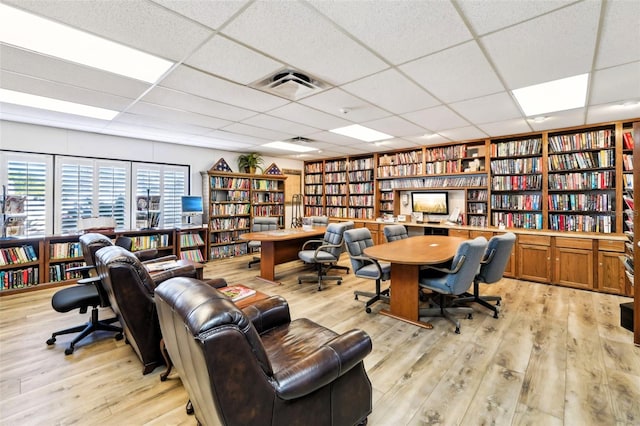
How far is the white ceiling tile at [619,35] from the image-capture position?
171 centimetres

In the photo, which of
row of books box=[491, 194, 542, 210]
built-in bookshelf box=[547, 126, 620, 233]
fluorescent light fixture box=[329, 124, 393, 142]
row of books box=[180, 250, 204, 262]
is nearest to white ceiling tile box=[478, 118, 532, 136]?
built-in bookshelf box=[547, 126, 620, 233]

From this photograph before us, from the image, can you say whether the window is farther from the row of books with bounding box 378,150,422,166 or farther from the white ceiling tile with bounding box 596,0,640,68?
the white ceiling tile with bounding box 596,0,640,68

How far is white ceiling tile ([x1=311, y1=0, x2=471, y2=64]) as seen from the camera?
5.57 feet

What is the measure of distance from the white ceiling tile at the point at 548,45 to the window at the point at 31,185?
6069mm

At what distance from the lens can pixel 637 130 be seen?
8.28ft

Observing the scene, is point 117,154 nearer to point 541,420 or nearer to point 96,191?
point 96,191

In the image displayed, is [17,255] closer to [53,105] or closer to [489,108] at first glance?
[53,105]

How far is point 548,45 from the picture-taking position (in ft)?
6.91

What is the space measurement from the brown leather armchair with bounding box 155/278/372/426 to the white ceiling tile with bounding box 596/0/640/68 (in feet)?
8.00

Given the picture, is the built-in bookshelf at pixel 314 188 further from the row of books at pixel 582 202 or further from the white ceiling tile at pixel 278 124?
the row of books at pixel 582 202

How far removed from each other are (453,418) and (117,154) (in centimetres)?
611

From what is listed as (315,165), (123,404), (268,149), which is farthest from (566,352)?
(315,165)

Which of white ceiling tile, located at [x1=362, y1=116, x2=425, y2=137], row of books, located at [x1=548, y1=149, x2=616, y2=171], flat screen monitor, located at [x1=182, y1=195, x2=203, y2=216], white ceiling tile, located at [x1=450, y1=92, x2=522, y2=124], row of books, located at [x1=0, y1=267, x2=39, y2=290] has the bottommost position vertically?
row of books, located at [x1=0, y1=267, x2=39, y2=290]

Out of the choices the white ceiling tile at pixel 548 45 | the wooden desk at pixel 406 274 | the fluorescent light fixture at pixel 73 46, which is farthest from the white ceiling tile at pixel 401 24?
the wooden desk at pixel 406 274
